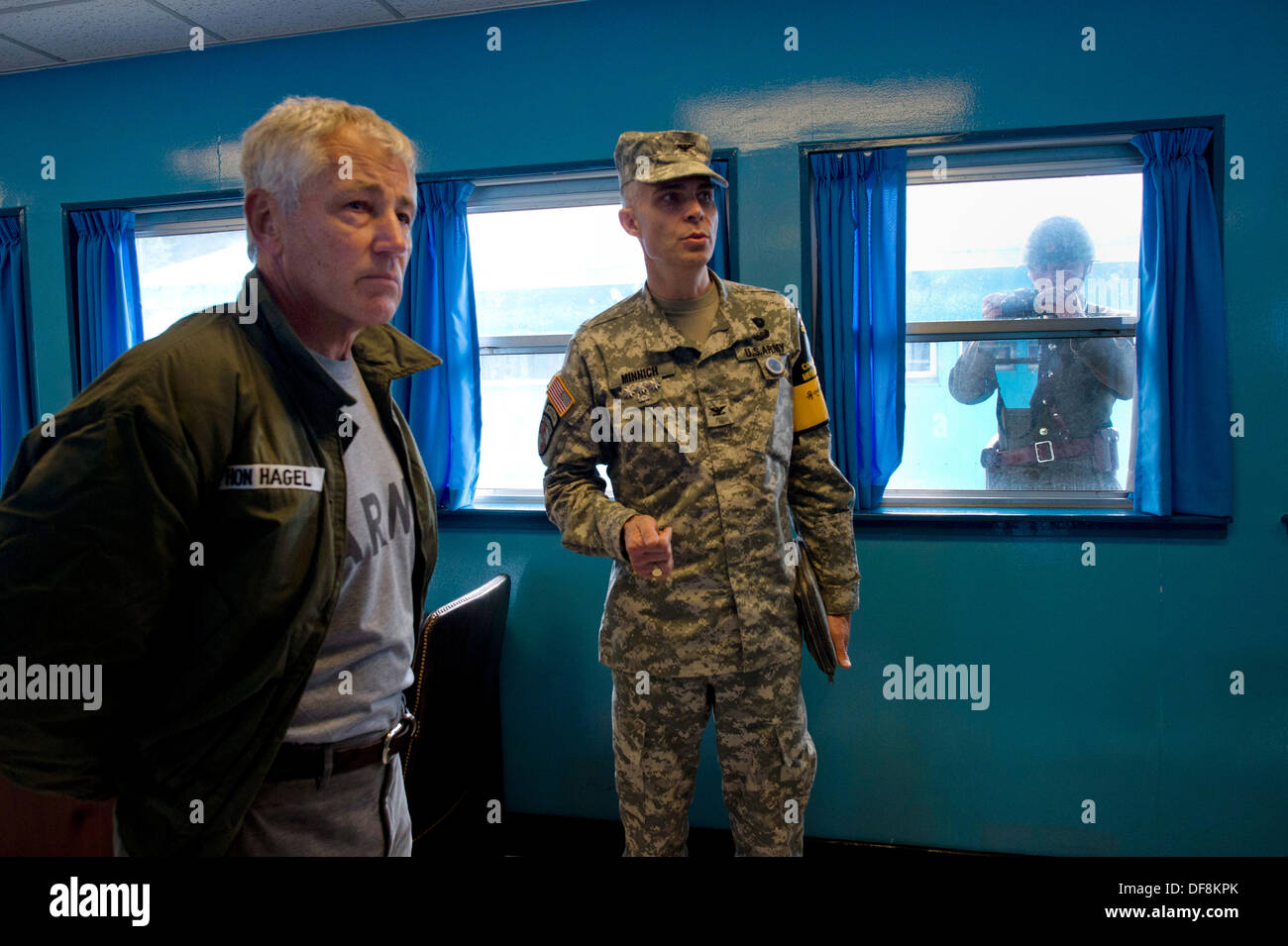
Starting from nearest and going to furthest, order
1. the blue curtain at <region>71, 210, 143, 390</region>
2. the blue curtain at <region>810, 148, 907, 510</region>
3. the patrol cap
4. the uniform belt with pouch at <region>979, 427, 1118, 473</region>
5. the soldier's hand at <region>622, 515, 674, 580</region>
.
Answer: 1. the soldier's hand at <region>622, 515, 674, 580</region>
2. the patrol cap
3. the blue curtain at <region>810, 148, 907, 510</region>
4. the uniform belt with pouch at <region>979, 427, 1118, 473</region>
5. the blue curtain at <region>71, 210, 143, 390</region>

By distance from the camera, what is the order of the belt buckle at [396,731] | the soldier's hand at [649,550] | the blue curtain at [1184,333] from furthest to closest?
the blue curtain at [1184,333] → the soldier's hand at [649,550] → the belt buckle at [396,731]

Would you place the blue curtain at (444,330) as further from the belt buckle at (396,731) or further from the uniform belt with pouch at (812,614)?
the belt buckle at (396,731)

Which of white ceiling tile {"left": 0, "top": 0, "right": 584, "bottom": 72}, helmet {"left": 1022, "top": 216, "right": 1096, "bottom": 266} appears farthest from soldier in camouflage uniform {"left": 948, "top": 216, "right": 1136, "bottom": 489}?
white ceiling tile {"left": 0, "top": 0, "right": 584, "bottom": 72}

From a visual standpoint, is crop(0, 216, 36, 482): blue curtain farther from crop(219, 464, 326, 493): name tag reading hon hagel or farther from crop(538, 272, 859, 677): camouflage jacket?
crop(219, 464, 326, 493): name tag reading hon hagel

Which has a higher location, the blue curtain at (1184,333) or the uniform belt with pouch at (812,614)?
the blue curtain at (1184,333)

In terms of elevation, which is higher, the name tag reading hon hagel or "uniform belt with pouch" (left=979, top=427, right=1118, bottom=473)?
the name tag reading hon hagel

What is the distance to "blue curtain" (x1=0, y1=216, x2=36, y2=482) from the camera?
308 centimetres

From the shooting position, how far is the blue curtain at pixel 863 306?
2.45m

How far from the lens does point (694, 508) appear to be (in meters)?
1.53

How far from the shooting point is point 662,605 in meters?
1.55

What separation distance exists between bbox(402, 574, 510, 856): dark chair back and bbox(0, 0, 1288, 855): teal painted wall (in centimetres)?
21

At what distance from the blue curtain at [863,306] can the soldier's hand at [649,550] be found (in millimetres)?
→ 1339

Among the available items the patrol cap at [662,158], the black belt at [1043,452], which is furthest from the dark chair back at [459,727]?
the black belt at [1043,452]

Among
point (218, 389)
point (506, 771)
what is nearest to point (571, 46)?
point (218, 389)
